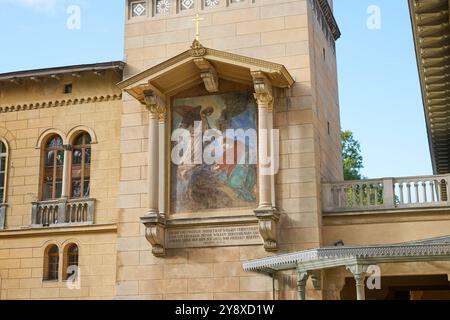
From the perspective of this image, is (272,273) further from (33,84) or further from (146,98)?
(33,84)

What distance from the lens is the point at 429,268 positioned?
1786 centimetres

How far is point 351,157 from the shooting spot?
42.2 m

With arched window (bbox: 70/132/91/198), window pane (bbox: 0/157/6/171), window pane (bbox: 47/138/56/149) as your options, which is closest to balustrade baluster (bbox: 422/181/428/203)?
arched window (bbox: 70/132/91/198)

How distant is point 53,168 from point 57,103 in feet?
6.67

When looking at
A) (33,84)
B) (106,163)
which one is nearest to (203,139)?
(106,163)

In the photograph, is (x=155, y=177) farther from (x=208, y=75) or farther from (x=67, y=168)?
(x=67, y=168)

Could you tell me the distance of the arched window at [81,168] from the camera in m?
21.9

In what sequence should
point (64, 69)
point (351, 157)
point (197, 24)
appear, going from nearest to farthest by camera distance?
point (197, 24), point (64, 69), point (351, 157)

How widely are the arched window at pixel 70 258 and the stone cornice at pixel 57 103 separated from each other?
14.5 feet

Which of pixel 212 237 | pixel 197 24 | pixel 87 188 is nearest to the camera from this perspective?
pixel 212 237

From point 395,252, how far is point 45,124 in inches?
473

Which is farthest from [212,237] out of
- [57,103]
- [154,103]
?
[57,103]

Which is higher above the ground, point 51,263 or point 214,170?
point 214,170

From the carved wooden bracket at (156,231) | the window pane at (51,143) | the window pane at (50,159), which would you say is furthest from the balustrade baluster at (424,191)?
the window pane at (51,143)
